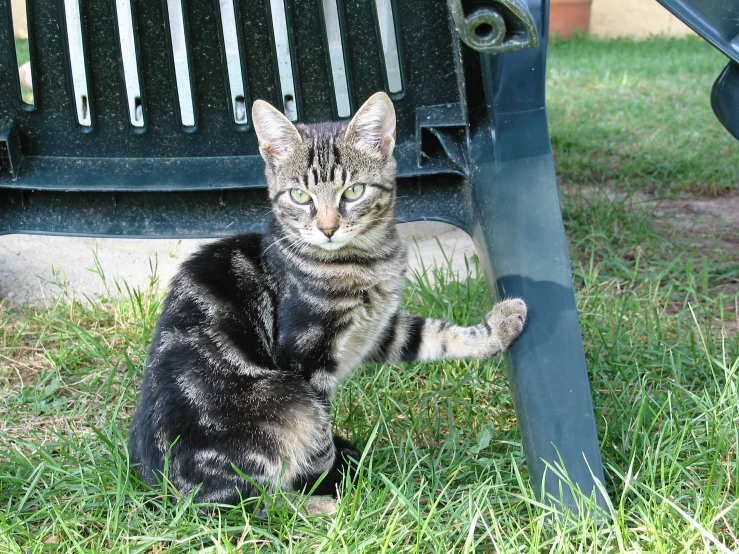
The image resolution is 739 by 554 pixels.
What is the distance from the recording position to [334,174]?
2125 millimetres

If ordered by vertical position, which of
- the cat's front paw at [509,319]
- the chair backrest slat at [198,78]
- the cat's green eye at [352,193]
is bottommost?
the cat's front paw at [509,319]

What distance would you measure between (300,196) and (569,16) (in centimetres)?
956

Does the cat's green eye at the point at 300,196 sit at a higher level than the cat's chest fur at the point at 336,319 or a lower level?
higher

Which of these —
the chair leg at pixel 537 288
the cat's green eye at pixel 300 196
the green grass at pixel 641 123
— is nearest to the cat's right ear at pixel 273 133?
the cat's green eye at pixel 300 196

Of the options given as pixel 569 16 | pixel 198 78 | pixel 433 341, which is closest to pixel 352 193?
pixel 433 341

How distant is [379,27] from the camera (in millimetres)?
2334

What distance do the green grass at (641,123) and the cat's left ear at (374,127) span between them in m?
2.15

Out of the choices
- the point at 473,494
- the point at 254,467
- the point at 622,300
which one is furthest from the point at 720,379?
the point at 254,467

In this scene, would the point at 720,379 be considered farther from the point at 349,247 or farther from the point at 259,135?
the point at 259,135

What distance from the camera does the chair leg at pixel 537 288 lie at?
174cm

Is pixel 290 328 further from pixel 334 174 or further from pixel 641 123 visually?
pixel 641 123

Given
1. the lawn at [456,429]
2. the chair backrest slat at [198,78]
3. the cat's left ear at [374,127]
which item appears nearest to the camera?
the lawn at [456,429]

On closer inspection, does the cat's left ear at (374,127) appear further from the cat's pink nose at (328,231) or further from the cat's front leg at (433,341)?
the cat's front leg at (433,341)

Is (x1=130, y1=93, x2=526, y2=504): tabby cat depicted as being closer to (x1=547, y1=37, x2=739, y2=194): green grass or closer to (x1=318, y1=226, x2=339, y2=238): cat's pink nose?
(x1=318, y1=226, x2=339, y2=238): cat's pink nose
